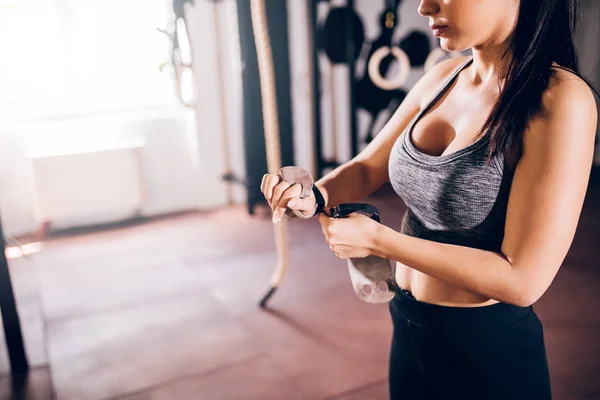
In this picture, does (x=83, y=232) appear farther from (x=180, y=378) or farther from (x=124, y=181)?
(x=180, y=378)

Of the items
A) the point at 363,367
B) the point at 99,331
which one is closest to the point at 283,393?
the point at 363,367

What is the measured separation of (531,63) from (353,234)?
37 centimetres

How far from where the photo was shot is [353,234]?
0.90 meters

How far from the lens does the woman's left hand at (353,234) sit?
0.89m

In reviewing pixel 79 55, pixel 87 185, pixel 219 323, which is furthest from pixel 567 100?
pixel 79 55

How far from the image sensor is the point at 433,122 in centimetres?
101

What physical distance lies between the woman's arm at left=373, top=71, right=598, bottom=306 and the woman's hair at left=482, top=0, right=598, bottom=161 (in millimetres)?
21

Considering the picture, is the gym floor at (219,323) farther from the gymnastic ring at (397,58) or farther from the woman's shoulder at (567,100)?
the woman's shoulder at (567,100)

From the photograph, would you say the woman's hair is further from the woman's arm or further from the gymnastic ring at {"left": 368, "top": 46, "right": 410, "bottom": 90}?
the gymnastic ring at {"left": 368, "top": 46, "right": 410, "bottom": 90}

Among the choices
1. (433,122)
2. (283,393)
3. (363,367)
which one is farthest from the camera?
(363,367)

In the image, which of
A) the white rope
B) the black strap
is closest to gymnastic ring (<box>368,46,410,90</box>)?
the white rope

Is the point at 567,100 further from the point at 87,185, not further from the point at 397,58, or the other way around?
the point at 87,185

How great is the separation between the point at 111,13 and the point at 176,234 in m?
1.72

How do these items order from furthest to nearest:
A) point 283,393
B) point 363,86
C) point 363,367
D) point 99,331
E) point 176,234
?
point 363,86 → point 176,234 → point 99,331 → point 363,367 → point 283,393
